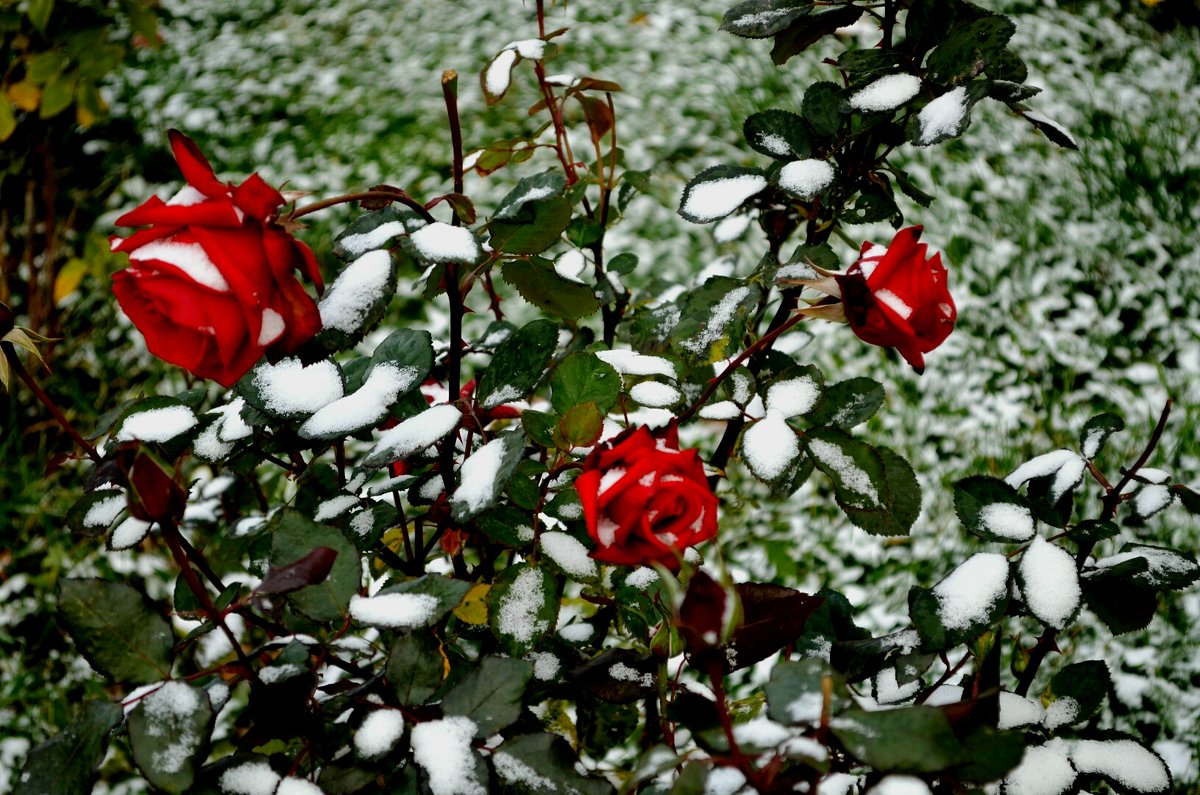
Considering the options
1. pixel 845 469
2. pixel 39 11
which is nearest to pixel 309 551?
pixel 845 469

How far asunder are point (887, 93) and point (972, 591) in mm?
376

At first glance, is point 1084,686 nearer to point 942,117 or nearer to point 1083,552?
point 1083,552

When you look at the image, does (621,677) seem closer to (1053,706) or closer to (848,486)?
(848,486)

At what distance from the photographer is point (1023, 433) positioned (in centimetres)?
161

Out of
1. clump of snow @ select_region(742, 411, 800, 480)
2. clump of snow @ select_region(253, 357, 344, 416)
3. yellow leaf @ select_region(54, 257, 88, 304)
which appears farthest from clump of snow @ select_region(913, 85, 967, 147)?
yellow leaf @ select_region(54, 257, 88, 304)

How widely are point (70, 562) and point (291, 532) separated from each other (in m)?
1.28

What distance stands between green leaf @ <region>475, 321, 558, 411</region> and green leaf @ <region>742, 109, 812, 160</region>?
0.26 metres

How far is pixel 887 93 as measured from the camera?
67 cm

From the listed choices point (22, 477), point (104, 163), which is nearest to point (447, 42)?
point (104, 163)

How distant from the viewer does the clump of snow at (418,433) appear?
557mm

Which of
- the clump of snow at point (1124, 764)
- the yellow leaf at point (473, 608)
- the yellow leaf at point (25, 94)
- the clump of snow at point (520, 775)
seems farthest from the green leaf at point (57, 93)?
the clump of snow at point (1124, 764)

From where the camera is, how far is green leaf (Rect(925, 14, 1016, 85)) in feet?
2.16

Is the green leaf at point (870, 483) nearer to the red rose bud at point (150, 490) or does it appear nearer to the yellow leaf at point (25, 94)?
the red rose bud at point (150, 490)

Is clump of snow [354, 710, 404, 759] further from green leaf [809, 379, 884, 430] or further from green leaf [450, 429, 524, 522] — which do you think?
green leaf [809, 379, 884, 430]
